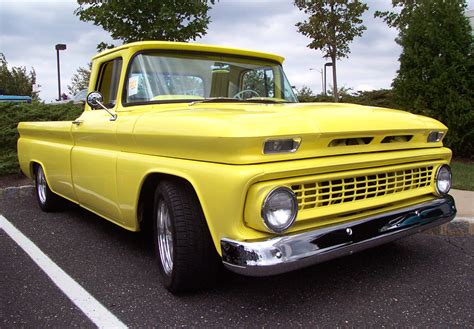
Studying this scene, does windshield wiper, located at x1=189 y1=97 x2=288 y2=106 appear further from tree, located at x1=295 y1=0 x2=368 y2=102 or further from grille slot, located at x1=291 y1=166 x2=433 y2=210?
tree, located at x1=295 y1=0 x2=368 y2=102

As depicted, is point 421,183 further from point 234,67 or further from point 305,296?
point 234,67

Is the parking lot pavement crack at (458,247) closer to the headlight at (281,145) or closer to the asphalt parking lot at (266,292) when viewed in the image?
the asphalt parking lot at (266,292)

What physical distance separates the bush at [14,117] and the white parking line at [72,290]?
3.49 metres

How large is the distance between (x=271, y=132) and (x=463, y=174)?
511cm

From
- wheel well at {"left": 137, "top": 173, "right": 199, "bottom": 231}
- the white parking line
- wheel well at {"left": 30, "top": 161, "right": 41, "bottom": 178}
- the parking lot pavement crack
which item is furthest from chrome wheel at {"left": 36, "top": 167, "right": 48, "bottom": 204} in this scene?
the parking lot pavement crack

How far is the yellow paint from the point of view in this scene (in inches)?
95.4

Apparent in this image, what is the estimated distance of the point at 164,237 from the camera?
3174 millimetres

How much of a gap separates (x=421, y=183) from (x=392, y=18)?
10.9 metres

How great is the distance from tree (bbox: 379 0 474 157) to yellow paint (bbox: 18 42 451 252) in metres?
4.38

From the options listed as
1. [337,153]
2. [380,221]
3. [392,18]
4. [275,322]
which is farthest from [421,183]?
[392,18]

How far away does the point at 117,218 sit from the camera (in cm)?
365

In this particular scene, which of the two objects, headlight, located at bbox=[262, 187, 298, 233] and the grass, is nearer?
headlight, located at bbox=[262, 187, 298, 233]

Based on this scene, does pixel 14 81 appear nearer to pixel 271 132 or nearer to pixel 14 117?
pixel 14 117

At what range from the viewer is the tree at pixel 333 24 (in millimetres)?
12070
